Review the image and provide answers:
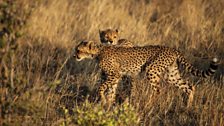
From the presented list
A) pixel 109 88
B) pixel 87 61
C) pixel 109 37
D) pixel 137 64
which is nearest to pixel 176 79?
pixel 137 64

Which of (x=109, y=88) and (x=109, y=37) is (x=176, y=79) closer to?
(x=109, y=88)

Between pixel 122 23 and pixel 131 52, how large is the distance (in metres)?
2.85

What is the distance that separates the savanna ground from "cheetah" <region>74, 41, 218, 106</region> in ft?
0.52

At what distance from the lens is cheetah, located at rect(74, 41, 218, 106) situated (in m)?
5.96

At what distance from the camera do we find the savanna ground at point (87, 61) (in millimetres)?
4070

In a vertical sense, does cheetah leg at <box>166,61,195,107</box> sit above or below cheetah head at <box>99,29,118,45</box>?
below

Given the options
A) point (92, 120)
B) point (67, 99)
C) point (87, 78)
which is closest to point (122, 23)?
point (87, 78)

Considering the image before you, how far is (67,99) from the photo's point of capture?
578 centimetres

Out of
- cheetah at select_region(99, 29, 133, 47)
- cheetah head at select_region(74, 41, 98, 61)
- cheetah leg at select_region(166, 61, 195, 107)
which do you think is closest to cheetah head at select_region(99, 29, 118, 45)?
cheetah at select_region(99, 29, 133, 47)

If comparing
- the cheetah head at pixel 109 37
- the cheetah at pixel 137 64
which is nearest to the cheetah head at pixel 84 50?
the cheetah at pixel 137 64

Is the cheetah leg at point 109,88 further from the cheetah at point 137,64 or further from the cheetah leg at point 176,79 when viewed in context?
the cheetah leg at point 176,79

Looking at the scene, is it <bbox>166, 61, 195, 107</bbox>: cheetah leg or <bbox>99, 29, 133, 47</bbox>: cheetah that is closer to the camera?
<bbox>166, 61, 195, 107</bbox>: cheetah leg

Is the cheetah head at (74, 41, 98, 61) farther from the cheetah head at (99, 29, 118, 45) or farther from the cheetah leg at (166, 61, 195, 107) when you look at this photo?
the cheetah leg at (166, 61, 195, 107)

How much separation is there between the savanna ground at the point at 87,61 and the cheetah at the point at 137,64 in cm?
16
